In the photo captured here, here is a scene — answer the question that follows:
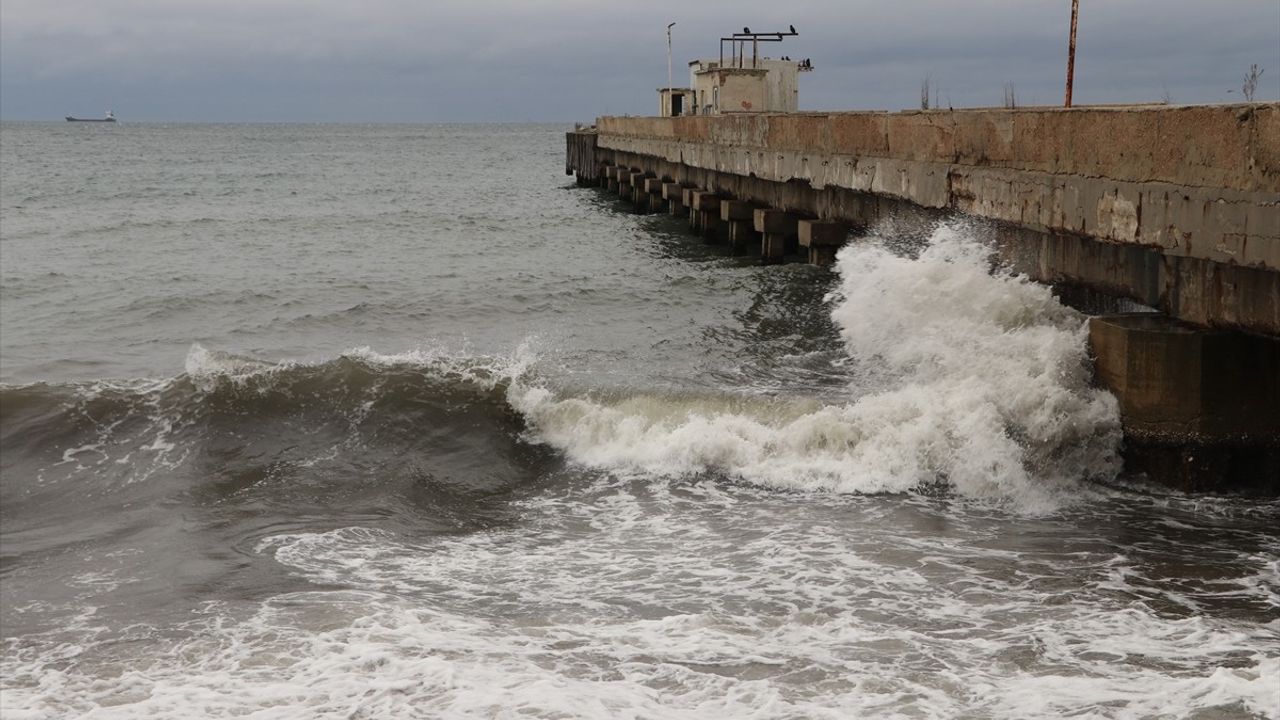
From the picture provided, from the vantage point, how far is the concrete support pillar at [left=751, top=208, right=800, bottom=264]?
18047 mm

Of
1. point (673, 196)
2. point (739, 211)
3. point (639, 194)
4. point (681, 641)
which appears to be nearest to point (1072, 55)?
point (681, 641)

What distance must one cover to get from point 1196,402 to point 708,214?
16.6m

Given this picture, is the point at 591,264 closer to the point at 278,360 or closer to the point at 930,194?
the point at 278,360

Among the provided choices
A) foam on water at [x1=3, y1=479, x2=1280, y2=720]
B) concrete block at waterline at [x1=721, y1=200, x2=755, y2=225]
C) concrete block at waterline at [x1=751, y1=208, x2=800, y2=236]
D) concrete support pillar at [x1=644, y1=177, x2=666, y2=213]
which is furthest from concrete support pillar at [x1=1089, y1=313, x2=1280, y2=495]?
concrete support pillar at [x1=644, y1=177, x2=666, y2=213]

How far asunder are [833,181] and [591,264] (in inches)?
345

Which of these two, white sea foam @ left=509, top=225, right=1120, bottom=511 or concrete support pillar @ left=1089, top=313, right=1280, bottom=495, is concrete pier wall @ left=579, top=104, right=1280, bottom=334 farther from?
white sea foam @ left=509, top=225, right=1120, bottom=511

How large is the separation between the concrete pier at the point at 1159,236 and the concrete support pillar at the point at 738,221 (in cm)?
1006

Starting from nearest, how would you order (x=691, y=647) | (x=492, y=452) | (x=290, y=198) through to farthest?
1. (x=691, y=647)
2. (x=492, y=452)
3. (x=290, y=198)

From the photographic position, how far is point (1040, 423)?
8.23 meters

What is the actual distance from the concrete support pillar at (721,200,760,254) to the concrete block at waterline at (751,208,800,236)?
268cm

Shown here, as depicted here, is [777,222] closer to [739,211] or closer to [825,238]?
[825,238]

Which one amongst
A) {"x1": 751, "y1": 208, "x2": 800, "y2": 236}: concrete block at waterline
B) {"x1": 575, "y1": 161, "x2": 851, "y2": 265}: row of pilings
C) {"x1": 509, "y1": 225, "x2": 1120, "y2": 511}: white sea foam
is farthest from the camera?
{"x1": 751, "y1": 208, "x2": 800, "y2": 236}: concrete block at waterline

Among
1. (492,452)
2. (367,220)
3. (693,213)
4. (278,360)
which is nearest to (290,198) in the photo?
(367,220)

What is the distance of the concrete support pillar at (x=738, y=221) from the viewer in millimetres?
21000
